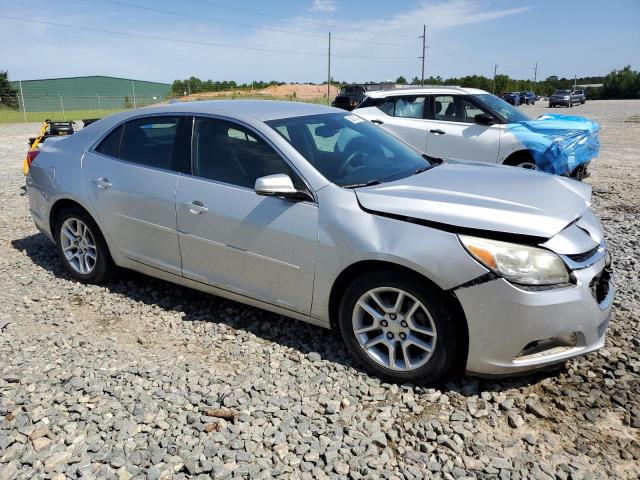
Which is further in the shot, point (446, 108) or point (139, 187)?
point (446, 108)

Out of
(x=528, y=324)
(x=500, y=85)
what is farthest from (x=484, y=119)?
(x=500, y=85)

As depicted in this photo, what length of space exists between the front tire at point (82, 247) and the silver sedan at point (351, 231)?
20 mm

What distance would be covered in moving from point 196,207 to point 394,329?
1.67 m

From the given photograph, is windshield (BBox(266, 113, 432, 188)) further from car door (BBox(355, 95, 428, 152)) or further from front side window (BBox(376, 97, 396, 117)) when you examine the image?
front side window (BBox(376, 97, 396, 117))

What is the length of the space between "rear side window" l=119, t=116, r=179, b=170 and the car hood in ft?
5.63

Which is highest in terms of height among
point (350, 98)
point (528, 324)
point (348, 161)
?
point (350, 98)

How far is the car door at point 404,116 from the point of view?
340 inches

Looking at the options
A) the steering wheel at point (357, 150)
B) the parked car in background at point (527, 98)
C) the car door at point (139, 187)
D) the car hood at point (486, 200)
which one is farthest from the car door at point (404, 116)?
the parked car in background at point (527, 98)

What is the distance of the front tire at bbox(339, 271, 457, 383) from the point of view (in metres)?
2.88

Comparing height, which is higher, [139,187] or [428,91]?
[428,91]

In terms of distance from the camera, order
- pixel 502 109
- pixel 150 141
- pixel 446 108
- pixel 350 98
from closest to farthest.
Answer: pixel 150 141 → pixel 502 109 → pixel 446 108 → pixel 350 98

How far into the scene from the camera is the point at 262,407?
2.95 m

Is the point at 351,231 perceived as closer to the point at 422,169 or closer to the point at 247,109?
the point at 422,169

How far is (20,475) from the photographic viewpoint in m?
2.46
